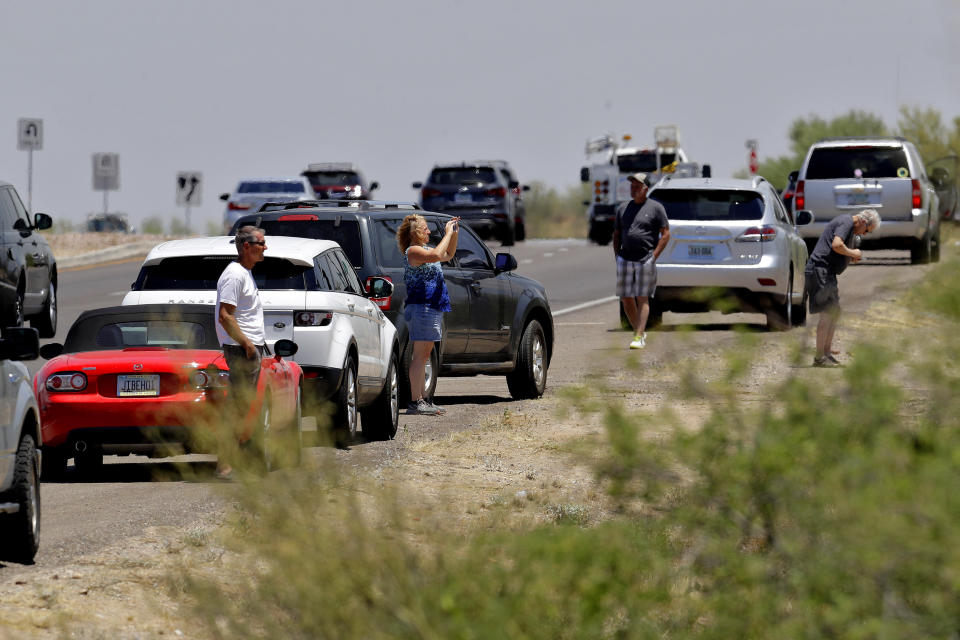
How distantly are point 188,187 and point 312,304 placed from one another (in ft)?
126

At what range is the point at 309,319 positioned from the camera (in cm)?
1241

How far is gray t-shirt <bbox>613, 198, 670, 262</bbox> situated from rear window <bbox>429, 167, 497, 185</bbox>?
2447 centimetres

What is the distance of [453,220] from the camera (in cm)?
1491

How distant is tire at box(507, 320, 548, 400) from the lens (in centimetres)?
1595

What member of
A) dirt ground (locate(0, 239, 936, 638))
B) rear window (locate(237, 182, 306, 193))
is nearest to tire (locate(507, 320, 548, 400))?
dirt ground (locate(0, 239, 936, 638))

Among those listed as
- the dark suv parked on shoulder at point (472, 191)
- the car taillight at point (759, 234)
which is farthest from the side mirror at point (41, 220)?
the dark suv parked on shoulder at point (472, 191)

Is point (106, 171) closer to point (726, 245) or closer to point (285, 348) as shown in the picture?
point (726, 245)

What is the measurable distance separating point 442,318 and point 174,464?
307 cm

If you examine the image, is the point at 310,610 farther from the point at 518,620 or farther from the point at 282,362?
the point at 282,362

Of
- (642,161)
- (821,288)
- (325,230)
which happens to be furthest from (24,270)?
(642,161)

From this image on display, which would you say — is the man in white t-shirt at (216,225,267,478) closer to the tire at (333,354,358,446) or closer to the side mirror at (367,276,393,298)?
the tire at (333,354,358,446)

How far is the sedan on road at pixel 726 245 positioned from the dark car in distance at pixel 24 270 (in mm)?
7376

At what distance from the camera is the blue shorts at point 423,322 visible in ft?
46.8

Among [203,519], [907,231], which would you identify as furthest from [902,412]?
[907,231]
